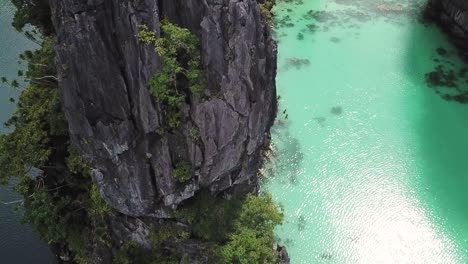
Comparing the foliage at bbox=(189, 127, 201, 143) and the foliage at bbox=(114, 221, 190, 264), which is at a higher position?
the foliage at bbox=(189, 127, 201, 143)

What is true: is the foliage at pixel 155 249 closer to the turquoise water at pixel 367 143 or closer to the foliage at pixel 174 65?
the foliage at pixel 174 65

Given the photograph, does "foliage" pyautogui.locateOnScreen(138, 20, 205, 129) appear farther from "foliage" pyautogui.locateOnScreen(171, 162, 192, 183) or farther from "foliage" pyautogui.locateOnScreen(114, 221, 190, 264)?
"foliage" pyautogui.locateOnScreen(114, 221, 190, 264)

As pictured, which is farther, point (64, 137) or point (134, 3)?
point (64, 137)

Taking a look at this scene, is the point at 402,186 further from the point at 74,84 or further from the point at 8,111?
the point at 8,111

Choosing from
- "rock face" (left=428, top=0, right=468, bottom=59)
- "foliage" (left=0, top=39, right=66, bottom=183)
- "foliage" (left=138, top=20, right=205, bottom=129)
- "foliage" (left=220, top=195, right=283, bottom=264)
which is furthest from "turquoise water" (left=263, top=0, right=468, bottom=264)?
"foliage" (left=0, top=39, right=66, bottom=183)

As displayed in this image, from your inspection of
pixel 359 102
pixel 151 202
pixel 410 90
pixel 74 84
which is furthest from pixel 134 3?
pixel 410 90

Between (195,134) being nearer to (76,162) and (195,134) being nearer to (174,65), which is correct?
(174,65)
